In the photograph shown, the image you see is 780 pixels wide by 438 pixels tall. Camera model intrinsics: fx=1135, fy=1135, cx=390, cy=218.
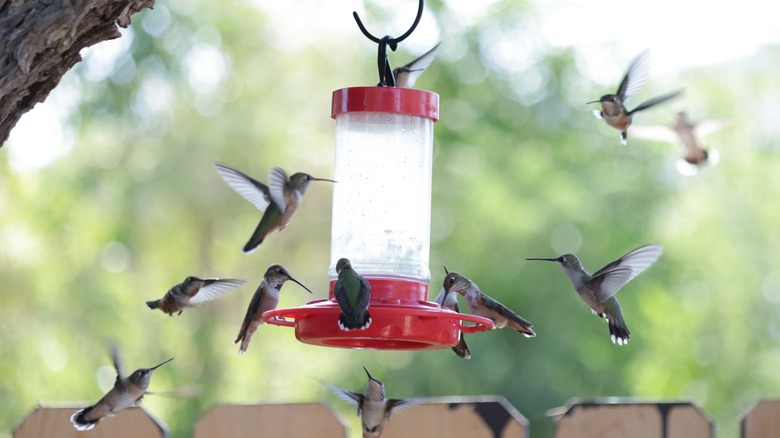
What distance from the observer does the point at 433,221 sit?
14.1 m

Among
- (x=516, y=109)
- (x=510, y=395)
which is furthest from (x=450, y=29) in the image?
(x=510, y=395)

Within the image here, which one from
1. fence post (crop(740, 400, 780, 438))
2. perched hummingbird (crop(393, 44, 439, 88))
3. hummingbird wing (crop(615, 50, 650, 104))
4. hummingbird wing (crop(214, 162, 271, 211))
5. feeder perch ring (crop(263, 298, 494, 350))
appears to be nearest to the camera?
feeder perch ring (crop(263, 298, 494, 350))

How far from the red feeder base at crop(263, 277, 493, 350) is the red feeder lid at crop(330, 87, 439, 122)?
638 millimetres

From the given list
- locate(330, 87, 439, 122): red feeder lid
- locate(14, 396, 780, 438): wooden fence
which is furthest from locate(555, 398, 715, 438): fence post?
locate(330, 87, 439, 122): red feeder lid

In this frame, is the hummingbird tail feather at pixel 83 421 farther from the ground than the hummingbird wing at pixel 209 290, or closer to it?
closer to it

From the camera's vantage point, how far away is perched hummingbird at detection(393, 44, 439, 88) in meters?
5.28

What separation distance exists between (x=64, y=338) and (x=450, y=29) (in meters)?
6.67

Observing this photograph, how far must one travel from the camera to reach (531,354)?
41.8ft

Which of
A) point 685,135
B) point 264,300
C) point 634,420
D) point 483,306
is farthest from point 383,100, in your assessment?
point 685,135

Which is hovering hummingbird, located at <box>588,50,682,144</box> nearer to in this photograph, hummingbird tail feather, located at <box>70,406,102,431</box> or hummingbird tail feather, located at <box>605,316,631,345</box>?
hummingbird tail feather, located at <box>605,316,631,345</box>

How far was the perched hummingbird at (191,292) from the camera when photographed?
4879mm

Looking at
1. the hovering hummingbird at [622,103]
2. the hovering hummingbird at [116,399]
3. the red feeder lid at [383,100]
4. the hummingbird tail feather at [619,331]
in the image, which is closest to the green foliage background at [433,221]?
the hovering hummingbird at [622,103]

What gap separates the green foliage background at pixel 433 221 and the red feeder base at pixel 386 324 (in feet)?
28.4

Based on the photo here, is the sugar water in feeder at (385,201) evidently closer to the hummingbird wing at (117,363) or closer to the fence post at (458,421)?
the fence post at (458,421)
